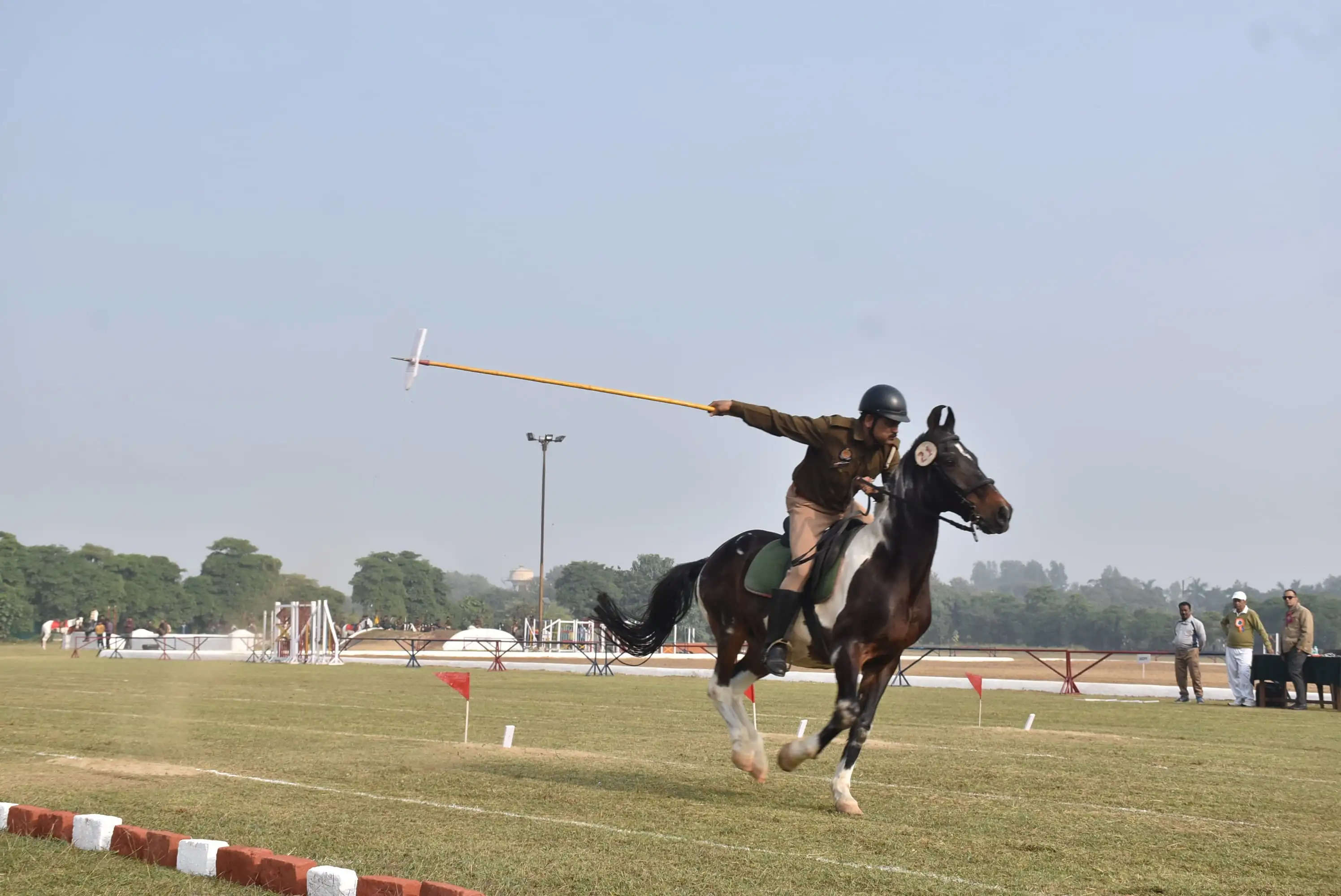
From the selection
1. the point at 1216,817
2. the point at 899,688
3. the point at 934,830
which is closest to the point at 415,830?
the point at 934,830

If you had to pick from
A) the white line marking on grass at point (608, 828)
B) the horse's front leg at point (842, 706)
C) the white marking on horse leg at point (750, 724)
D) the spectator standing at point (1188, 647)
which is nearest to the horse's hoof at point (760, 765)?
the white marking on horse leg at point (750, 724)

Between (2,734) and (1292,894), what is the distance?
1552 cm

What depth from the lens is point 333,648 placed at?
2106 inches

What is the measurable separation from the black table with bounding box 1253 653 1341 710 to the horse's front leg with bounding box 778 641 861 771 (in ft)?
68.6

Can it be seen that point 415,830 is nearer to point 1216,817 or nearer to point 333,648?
point 1216,817

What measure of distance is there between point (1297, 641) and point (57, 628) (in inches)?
3003

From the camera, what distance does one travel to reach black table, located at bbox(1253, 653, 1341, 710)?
2739cm

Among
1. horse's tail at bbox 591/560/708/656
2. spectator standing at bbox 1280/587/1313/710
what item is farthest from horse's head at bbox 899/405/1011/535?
spectator standing at bbox 1280/587/1313/710

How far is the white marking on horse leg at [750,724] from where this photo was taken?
1134cm

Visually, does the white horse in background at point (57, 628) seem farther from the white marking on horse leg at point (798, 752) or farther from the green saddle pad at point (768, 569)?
the white marking on horse leg at point (798, 752)

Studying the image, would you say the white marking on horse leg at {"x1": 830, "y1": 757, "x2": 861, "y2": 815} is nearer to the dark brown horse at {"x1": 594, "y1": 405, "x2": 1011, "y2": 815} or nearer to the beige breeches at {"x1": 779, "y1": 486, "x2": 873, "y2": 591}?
the dark brown horse at {"x1": 594, "y1": 405, "x2": 1011, "y2": 815}

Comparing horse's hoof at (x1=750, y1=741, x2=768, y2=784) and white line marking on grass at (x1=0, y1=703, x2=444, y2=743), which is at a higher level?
horse's hoof at (x1=750, y1=741, x2=768, y2=784)

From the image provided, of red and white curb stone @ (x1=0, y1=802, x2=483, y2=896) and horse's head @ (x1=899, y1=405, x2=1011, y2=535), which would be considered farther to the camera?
horse's head @ (x1=899, y1=405, x2=1011, y2=535)

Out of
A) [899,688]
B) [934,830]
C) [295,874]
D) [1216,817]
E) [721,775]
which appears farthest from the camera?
[899,688]
